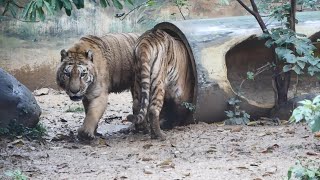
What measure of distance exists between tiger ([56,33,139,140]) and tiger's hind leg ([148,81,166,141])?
52 centimetres

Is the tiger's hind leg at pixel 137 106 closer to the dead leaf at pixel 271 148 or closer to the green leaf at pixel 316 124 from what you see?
the dead leaf at pixel 271 148

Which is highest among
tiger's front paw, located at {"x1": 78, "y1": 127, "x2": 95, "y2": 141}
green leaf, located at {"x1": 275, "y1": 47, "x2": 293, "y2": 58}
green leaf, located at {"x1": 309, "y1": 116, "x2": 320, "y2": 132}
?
green leaf, located at {"x1": 275, "y1": 47, "x2": 293, "y2": 58}

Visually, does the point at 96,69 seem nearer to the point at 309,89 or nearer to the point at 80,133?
the point at 80,133

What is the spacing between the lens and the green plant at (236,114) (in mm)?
7059

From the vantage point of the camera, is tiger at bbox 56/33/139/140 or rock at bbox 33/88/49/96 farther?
rock at bbox 33/88/49/96

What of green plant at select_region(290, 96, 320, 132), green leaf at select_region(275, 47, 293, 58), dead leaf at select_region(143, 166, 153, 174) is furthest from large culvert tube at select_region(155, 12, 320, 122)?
green plant at select_region(290, 96, 320, 132)

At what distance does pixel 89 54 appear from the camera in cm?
673

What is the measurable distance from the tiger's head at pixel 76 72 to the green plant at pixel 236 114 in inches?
57.6

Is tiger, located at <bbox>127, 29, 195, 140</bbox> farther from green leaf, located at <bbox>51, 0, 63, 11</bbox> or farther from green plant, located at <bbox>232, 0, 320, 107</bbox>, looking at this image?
A: green leaf, located at <bbox>51, 0, 63, 11</bbox>

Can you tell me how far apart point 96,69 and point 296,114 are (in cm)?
345

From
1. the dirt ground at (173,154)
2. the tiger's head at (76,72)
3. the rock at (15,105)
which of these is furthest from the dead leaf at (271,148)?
the rock at (15,105)

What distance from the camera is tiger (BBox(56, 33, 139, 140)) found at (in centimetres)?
664

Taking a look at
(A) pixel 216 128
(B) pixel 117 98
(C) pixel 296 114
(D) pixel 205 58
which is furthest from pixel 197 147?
(B) pixel 117 98

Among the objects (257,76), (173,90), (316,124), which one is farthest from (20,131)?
(316,124)
